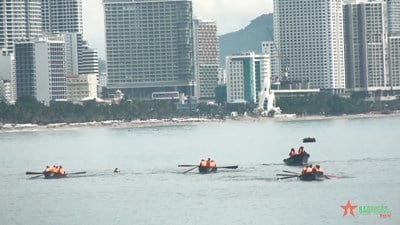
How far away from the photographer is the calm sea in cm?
8094

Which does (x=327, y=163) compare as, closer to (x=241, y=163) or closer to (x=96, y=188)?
(x=241, y=163)

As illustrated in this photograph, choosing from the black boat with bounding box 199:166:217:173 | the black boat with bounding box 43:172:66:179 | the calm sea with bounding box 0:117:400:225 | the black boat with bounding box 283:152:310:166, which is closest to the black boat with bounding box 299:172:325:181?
the calm sea with bounding box 0:117:400:225

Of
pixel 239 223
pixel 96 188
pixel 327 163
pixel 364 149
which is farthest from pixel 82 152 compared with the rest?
pixel 239 223

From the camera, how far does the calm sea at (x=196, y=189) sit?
80.9 metres

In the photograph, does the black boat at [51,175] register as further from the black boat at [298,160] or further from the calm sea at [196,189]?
the black boat at [298,160]

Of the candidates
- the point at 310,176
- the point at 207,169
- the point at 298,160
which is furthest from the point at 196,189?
the point at 298,160

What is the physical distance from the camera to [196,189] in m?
95.8

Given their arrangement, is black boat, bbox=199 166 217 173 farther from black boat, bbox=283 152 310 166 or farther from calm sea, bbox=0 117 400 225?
black boat, bbox=283 152 310 166

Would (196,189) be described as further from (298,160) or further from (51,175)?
(298,160)

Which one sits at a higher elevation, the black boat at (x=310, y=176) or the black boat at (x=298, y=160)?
the black boat at (x=298, y=160)

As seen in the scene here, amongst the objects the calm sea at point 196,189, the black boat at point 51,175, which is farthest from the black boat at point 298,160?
the black boat at point 51,175

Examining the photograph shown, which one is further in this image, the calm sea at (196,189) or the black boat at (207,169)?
the black boat at (207,169)

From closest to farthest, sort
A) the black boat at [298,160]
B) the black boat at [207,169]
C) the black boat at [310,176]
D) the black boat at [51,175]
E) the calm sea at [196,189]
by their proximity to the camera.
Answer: the calm sea at [196,189] < the black boat at [310,176] < the black boat at [51,175] < the black boat at [207,169] < the black boat at [298,160]

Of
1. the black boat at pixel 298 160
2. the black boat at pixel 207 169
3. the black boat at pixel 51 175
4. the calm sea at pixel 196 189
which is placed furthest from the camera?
the black boat at pixel 298 160
